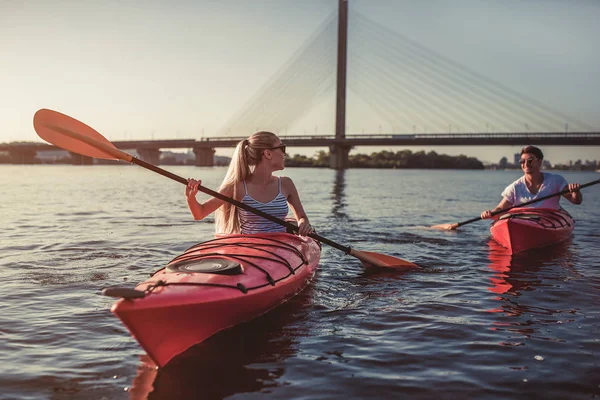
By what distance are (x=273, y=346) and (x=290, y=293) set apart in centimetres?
96

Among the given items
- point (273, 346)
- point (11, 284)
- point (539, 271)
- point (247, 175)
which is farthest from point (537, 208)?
point (11, 284)

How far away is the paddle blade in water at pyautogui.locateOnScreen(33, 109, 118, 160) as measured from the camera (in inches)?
203

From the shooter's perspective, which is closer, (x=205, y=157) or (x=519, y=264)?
(x=519, y=264)

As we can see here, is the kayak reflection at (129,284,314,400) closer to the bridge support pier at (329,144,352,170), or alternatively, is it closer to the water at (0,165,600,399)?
the water at (0,165,600,399)

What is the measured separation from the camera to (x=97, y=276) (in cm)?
588

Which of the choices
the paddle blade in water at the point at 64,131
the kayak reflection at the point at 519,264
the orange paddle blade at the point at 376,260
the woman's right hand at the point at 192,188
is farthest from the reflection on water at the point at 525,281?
the paddle blade in water at the point at 64,131

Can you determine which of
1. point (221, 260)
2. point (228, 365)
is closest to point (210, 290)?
point (228, 365)

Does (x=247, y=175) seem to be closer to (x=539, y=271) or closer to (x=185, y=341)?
(x=185, y=341)

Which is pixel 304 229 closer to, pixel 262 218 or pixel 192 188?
pixel 262 218

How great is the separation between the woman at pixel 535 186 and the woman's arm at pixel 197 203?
14.5ft

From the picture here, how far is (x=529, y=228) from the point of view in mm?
7656

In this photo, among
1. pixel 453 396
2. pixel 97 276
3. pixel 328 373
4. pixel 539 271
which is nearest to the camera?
pixel 453 396

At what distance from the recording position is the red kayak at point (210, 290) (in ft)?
10.2

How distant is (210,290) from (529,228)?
18.2 ft
